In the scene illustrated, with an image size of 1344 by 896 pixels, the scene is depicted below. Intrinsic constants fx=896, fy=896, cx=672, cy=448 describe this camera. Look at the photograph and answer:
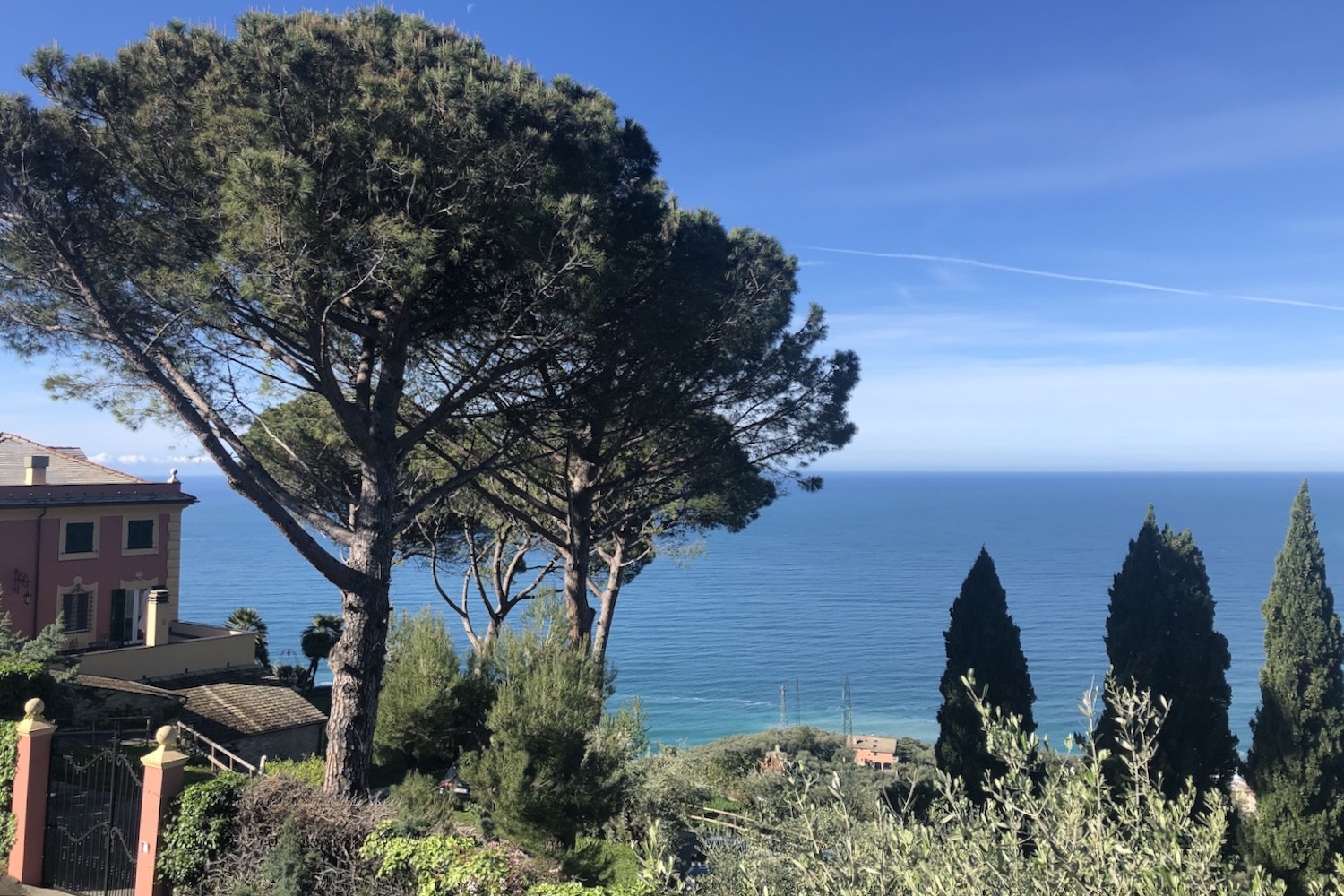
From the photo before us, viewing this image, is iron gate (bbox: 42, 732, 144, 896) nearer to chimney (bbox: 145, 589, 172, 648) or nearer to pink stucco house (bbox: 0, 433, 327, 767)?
pink stucco house (bbox: 0, 433, 327, 767)

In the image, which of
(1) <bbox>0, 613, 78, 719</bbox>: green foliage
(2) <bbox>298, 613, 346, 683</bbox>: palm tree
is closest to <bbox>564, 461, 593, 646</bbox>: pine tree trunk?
(1) <bbox>0, 613, 78, 719</bbox>: green foliage

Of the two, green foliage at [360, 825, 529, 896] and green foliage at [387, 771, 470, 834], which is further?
green foliage at [387, 771, 470, 834]

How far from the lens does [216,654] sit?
19531 mm

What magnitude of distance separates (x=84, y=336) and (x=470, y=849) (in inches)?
307

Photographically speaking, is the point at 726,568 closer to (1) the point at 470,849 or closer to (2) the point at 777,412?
(2) the point at 777,412

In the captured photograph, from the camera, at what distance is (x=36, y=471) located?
65.2 feet

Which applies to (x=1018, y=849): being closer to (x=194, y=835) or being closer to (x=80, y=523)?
(x=194, y=835)

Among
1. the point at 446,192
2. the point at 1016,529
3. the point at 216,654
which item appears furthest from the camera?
the point at 1016,529

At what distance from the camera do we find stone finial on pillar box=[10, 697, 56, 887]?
341 inches

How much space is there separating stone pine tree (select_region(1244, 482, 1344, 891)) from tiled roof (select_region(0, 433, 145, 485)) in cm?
2322

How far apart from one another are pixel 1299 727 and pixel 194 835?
612 inches

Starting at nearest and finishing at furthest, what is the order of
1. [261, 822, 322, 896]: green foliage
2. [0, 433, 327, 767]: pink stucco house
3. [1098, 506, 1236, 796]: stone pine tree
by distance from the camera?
[261, 822, 322, 896]: green foliage < [1098, 506, 1236, 796]: stone pine tree < [0, 433, 327, 767]: pink stucco house

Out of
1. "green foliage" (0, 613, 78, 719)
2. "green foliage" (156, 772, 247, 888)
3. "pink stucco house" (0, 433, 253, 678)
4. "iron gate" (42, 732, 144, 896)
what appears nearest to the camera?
"green foliage" (156, 772, 247, 888)

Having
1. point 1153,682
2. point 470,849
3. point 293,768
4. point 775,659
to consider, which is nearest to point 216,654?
point 293,768
